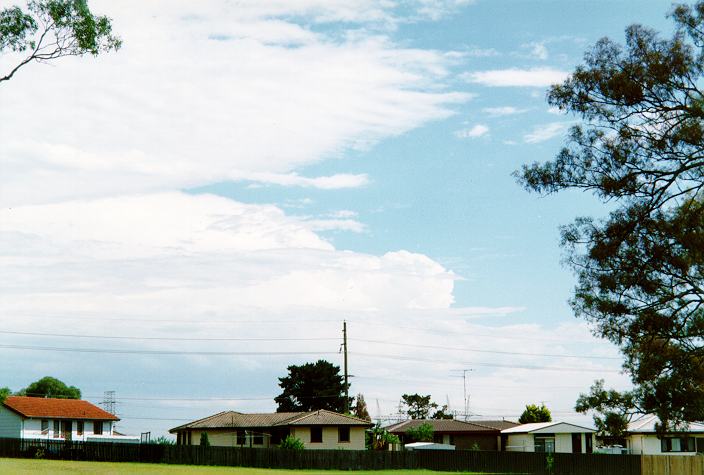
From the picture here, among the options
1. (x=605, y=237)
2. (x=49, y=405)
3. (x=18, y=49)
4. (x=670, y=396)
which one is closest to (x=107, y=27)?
(x=18, y=49)

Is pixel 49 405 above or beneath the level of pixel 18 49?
beneath

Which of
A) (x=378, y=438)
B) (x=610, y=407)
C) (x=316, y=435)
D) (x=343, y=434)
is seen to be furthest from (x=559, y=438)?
(x=610, y=407)

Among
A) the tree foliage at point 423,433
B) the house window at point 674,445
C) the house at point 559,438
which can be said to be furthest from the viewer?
the tree foliage at point 423,433

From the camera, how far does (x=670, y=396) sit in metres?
31.6

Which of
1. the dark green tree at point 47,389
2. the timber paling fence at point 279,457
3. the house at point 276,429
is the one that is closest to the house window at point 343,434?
the house at point 276,429

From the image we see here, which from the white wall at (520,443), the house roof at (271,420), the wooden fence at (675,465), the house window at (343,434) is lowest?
the white wall at (520,443)

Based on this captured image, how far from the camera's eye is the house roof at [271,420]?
72.0 metres

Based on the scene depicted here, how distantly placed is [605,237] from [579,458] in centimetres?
3121

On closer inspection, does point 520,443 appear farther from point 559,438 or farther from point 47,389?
point 47,389

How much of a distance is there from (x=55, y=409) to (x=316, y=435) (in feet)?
91.3

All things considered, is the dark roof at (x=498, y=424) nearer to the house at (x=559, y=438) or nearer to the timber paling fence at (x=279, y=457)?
the house at (x=559, y=438)

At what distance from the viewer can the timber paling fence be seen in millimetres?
59469

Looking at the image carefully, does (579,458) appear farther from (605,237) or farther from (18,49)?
(18,49)

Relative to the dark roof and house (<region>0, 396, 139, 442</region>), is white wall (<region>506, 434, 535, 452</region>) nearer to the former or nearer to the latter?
the dark roof
